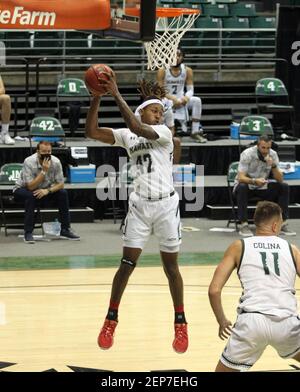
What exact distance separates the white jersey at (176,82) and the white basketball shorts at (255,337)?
1162cm

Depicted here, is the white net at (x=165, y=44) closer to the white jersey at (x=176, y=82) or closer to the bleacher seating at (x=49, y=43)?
the white jersey at (x=176, y=82)

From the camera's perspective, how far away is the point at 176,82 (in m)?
19.0

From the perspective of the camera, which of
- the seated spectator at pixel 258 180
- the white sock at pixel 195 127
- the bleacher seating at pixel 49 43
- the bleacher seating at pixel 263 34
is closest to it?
the seated spectator at pixel 258 180

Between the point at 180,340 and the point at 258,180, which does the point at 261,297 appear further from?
the point at 258,180

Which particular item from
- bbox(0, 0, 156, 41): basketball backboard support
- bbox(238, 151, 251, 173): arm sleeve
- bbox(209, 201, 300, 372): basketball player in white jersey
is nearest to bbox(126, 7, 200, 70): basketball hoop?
bbox(238, 151, 251, 173): arm sleeve

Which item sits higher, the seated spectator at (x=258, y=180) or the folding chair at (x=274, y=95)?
the folding chair at (x=274, y=95)

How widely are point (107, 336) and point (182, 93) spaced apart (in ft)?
32.5

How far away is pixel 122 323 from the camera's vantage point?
11266mm

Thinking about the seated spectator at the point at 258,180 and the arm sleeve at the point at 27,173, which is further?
the seated spectator at the point at 258,180

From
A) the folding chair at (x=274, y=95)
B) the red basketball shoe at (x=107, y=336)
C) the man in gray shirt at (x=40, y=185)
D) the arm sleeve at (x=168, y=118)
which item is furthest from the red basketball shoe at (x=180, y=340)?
the folding chair at (x=274, y=95)

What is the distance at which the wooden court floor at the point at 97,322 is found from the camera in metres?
9.78

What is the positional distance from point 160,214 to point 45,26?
2033mm

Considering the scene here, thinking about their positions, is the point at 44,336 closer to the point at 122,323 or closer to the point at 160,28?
the point at 122,323
